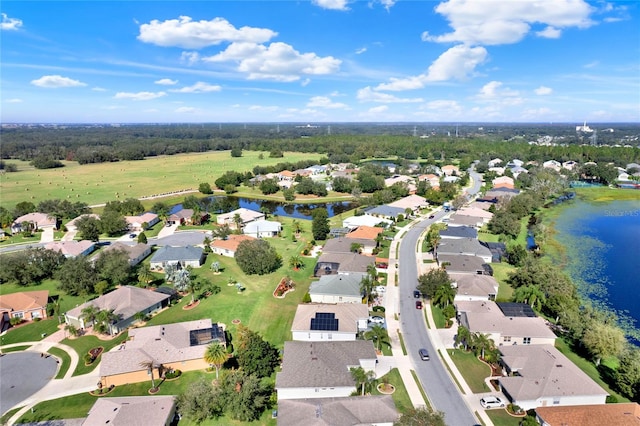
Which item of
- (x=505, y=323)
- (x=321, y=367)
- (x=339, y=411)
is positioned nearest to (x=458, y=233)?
(x=505, y=323)

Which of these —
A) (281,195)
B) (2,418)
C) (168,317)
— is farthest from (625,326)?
(281,195)

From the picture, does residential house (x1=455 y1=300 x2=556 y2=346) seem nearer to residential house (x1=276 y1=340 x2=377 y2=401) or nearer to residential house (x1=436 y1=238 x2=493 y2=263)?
residential house (x1=276 y1=340 x2=377 y2=401)

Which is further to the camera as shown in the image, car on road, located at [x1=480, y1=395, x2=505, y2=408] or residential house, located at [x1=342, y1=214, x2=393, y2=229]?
residential house, located at [x1=342, y1=214, x2=393, y2=229]

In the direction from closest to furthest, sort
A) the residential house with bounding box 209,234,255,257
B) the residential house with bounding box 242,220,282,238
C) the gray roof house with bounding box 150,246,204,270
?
1. the gray roof house with bounding box 150,246,204,270
2. the residential house with bounding box 209,234,255,257
3. the residential house with bounding box 242,220,282,238

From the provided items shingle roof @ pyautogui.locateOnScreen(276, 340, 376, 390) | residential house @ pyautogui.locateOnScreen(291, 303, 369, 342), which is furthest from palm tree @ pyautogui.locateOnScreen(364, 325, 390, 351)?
residential house @ pyautogui.locateOnScreen(291, 303, 369, 342)

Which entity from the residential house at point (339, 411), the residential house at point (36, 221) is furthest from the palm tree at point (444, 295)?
the residential house at point (36, 221)

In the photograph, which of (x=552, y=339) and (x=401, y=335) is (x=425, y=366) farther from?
(x=552, y=339)
